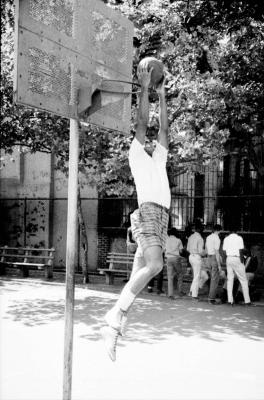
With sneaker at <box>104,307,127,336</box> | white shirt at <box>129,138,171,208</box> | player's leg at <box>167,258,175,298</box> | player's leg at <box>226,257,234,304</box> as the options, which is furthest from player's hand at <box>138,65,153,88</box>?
player's leg at <box>167,258,175,298</box>

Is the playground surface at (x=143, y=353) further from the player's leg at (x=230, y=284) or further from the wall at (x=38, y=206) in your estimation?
the wall at (x=38, y=206)

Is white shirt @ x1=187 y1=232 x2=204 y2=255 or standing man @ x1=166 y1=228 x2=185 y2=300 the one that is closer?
white shirt @ x1=187 y1=232 x2=204 y2=255

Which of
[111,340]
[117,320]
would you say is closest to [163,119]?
[117,320]

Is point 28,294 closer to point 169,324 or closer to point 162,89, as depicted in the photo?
point 169,324

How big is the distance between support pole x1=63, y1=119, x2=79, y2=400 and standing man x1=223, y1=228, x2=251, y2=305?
8.05 m

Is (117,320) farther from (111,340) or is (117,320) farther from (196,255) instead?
(196,255)

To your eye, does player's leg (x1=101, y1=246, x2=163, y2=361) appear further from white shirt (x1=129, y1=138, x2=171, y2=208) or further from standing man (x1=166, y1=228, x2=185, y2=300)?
standing man (x1=166, y1=228, x2=185, y2=300)

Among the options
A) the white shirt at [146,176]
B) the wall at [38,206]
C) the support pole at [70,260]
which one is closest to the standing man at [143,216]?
the white shirt at [146,176]

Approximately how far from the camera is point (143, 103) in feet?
12.7

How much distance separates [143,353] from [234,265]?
5.06 metres

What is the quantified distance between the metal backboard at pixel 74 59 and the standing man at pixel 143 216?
34cm

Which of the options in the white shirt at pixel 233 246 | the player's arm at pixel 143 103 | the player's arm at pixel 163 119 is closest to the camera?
the player's arm at pixel 143 103

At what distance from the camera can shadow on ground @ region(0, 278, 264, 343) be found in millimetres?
8234

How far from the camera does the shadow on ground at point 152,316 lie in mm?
8234
